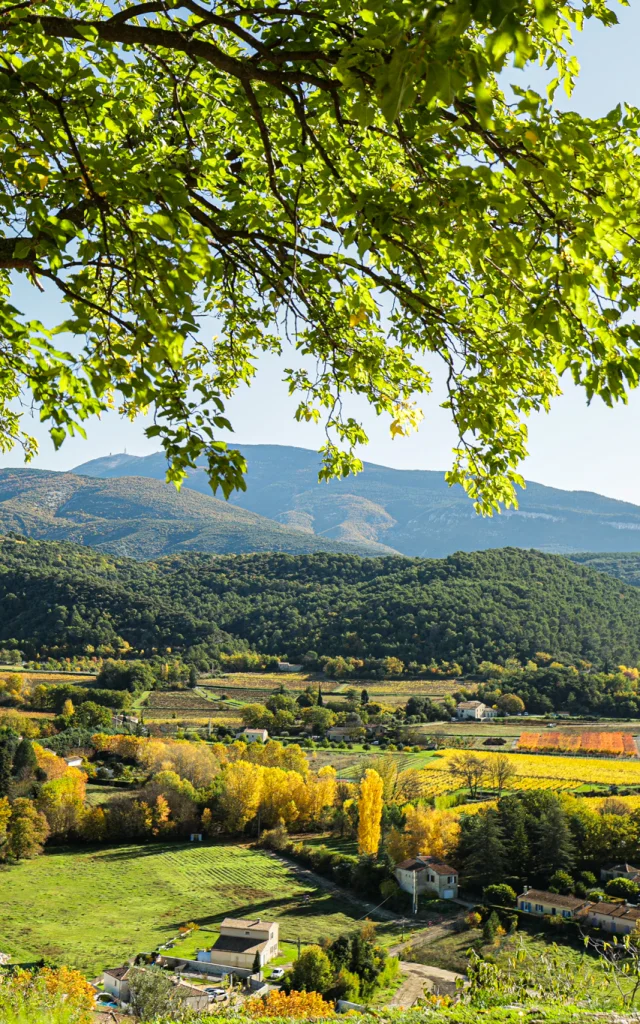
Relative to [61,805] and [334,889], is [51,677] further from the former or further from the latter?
[334,889]

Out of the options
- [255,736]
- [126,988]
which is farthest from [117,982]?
[255,736]

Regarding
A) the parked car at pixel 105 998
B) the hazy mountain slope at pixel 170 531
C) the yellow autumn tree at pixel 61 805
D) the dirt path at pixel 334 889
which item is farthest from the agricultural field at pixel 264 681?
the hazy mountain slope at pixel 170 531

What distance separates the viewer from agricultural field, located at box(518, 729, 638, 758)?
41.5m

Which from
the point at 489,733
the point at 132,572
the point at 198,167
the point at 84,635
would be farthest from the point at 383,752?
the point at 132,572

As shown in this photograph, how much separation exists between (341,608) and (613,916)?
53946 mm

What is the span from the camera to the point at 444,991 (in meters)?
16.3

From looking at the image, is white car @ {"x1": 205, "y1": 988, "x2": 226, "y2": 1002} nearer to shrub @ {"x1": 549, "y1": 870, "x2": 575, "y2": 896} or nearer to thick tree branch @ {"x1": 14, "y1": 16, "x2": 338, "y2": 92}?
shrub @ {"x1": 549, "y1": 870, "x2": 575, "y2": 896}

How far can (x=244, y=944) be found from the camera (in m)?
19.3

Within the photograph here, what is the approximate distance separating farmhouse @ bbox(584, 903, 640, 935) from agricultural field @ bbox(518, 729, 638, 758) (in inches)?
839

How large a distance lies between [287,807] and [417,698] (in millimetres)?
20306

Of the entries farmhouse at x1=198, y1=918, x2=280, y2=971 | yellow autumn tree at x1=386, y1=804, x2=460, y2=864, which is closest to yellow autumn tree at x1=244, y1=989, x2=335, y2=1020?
farmhouse at x1=198, y1=918, x2=280, y2=971

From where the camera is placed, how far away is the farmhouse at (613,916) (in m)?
19.9

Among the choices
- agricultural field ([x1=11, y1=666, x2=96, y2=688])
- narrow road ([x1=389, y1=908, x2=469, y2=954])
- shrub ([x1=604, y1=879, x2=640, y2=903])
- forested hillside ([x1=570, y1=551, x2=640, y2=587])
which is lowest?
narrow road ([x1=389, y1=908, x2=469, y2=954])

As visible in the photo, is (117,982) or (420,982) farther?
(420,982)
